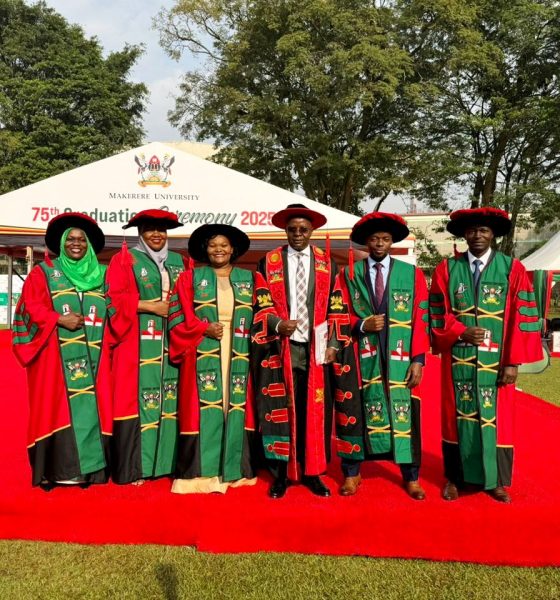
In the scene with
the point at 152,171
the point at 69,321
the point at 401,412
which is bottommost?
the point at 401,412

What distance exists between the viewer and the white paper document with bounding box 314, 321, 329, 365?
2951 mm

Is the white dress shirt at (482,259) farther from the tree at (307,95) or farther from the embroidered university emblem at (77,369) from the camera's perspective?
the tree at (307,95)

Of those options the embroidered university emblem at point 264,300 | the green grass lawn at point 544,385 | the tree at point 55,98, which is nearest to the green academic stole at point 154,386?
the embroidered university emblem at point 264,300

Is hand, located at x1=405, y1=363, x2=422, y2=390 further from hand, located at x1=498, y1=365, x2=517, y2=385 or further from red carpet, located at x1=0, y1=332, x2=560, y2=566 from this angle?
red carpet, located at x1=0, y1=332, x2=560, y2=566

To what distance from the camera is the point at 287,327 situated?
2.86 meters

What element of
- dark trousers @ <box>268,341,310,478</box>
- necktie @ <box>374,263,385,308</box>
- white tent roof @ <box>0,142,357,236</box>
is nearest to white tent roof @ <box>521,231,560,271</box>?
white tent roof @ <box>0,142,357,236</box>

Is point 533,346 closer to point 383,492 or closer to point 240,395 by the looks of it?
point 383,492

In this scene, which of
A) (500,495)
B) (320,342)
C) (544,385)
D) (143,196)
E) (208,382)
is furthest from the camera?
(143,196)

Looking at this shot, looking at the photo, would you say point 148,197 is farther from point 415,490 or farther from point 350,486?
point 415,490

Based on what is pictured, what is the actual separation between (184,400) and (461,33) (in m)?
16.1

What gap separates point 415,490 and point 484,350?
0.86 metres

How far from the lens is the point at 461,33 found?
15562 mm

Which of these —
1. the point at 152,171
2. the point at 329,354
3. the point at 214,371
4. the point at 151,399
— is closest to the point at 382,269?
the point at 329,354

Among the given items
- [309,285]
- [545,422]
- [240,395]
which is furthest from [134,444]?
[545,422]
